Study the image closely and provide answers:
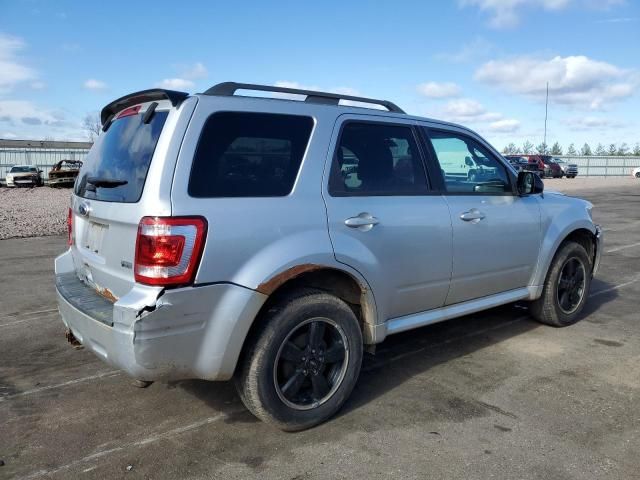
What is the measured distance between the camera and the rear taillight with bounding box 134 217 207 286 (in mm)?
2889

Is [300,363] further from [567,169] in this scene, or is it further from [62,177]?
[567,169]

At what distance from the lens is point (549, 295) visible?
5.23 metres

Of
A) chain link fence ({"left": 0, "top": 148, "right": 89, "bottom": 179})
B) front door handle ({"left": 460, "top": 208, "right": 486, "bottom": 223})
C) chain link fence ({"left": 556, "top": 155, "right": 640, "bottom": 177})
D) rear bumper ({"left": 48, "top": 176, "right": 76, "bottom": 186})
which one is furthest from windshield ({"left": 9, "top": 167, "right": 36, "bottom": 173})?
chain link fence ({"left": 556, "top": 155, "right": 640, "bottom": 177})

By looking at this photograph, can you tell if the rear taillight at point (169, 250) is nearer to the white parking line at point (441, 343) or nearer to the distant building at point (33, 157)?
the white parking line at point (441, 343)

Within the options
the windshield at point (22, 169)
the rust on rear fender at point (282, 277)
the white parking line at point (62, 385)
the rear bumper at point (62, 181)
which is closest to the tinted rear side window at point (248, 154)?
the rust on rear fender at point (282, 277)

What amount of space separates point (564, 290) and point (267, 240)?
139 inches

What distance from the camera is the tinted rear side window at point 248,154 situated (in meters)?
3.07

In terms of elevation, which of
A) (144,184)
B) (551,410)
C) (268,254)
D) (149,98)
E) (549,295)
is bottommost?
(551,410)

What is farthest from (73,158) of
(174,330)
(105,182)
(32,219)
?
(174,330)

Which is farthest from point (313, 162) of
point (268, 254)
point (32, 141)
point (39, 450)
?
point (32, 141)

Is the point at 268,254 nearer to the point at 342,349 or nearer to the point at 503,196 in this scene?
the point at 342,349

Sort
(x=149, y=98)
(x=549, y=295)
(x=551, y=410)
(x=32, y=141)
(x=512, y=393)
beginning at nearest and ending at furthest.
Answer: (x=149, y=98), (x=551, y=410), (x=512, y=393), (x=549, y=295), (x=32, y=141)

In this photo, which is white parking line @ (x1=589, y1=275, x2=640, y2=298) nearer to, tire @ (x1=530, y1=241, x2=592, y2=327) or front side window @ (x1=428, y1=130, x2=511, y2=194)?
tire @ (x1=530, y1=241, x2=592, y2=327)

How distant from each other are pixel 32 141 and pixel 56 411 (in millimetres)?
64753
